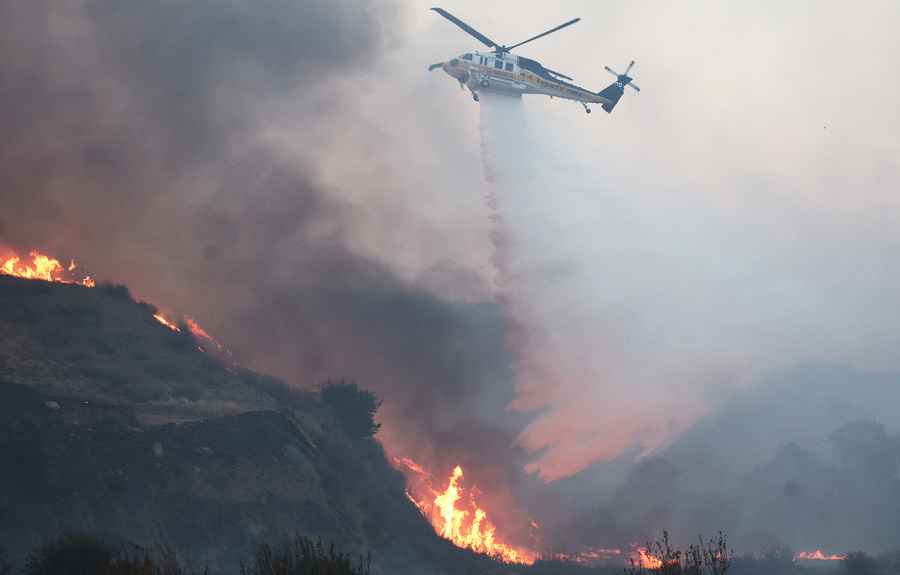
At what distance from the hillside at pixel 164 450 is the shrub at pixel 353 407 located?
0.56 meters

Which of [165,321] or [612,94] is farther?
[165,321]

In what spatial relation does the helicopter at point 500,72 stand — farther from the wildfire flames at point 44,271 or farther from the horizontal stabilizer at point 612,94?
the wildfire flames at point 44,271

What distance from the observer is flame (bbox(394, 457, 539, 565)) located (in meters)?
89.1

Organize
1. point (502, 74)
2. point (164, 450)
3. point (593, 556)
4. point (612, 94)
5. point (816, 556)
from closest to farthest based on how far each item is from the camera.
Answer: point (164, 450)
point (502, 74)
point (612, 94)
point (593, 556)
point (816, 556)

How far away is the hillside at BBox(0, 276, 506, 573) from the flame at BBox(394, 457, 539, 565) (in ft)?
19.8

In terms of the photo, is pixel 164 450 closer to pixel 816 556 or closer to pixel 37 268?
pixel 37 268

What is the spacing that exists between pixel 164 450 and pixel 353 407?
29.7 m

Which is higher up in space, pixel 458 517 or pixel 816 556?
pixel 458 517

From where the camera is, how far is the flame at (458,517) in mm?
89125

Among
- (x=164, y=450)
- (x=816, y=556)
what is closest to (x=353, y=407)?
(x=164, y=450)

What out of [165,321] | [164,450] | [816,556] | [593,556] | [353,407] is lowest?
[593,556]

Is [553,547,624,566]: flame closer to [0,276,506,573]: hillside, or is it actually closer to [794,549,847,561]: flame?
[0,276,506,573]: hillside

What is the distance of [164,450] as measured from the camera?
64375 mm

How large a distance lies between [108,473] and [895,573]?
71933mm
